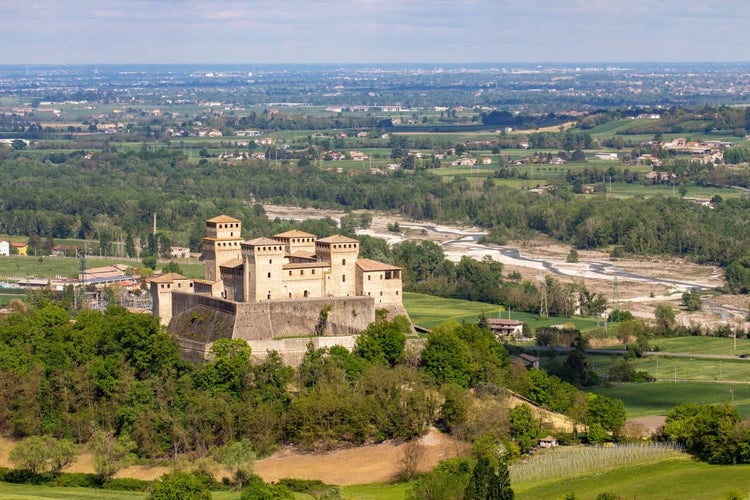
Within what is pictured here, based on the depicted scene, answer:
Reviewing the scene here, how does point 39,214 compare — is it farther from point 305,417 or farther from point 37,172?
point 305,417

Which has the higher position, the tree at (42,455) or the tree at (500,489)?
the tree at (500,489)

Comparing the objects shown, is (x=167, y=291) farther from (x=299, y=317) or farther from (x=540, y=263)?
(x=540, y=263)

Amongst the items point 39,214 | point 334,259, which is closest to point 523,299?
point 334,259

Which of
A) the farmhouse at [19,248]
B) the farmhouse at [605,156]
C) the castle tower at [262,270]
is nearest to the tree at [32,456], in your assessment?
the castle tower at [262,270]

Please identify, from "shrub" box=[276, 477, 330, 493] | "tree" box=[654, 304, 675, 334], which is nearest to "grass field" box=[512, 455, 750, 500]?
"shrub" box=[276, 477, 330, 493]

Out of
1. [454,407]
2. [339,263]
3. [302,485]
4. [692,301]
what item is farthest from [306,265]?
[692,301]

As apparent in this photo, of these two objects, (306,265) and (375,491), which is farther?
(306,265)

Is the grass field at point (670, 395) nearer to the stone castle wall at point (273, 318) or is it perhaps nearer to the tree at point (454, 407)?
the tree at point (454, 407)
